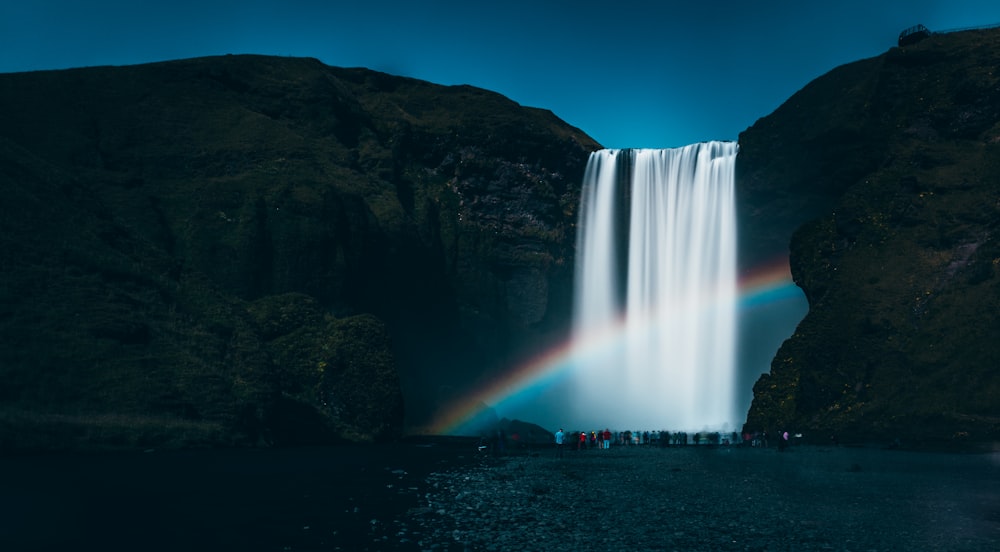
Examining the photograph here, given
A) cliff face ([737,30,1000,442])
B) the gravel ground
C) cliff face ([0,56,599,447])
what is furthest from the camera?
cliff face ([737,30,1000,442])

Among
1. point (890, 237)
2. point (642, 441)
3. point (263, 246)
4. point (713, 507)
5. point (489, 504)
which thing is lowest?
point (489, 504)

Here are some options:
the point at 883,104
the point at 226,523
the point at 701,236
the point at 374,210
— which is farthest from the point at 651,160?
the point at 226,523

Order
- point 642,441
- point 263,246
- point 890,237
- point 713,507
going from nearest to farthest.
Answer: point 713,507 → point 890,237 → point 642,441 → point 263,246

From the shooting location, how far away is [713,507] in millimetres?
34188

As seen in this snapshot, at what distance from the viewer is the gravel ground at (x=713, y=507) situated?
84.7 ft

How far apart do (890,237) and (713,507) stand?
64.6 m

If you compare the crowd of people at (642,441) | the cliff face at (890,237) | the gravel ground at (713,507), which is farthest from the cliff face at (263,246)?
the cliff face at (890,237)

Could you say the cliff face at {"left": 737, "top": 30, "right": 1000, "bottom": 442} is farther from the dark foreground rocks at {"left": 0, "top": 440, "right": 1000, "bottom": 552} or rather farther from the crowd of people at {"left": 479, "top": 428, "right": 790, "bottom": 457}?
the dark foreground rocks at {"left": 0, "top": 440, "right": 1000, "bottom": 552}

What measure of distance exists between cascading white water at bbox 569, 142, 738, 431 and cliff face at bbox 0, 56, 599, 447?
212 inches

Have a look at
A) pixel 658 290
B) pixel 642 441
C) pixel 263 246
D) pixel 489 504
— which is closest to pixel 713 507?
pixel 489 504

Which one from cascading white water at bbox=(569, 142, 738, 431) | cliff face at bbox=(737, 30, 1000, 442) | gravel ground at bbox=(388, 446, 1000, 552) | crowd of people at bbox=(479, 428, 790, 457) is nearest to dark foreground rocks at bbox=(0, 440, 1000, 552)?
gravel ground at bbox=(388, 446, 1000, 552)

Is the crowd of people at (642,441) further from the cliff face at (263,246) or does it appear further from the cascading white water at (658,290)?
the cascading white water at (658,290)

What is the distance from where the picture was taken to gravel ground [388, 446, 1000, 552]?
25.8 meters

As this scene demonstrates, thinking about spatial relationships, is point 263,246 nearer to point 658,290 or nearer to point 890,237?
point 658,290
